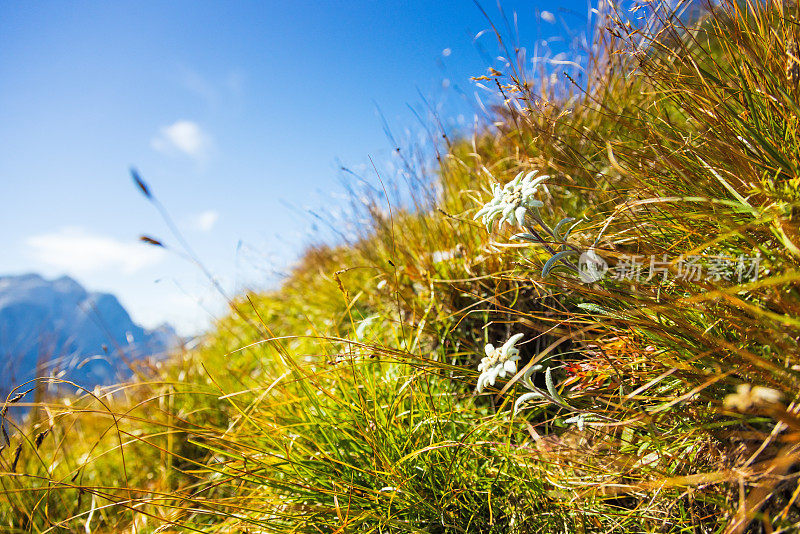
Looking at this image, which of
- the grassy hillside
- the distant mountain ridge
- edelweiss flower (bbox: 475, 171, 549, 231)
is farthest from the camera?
the distant mountain ridge

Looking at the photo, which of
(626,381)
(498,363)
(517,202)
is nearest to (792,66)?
(517,202)

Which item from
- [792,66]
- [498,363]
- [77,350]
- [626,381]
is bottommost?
[626,381]

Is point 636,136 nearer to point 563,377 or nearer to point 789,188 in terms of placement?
point 789,188

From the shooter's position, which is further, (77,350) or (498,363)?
(77,350)

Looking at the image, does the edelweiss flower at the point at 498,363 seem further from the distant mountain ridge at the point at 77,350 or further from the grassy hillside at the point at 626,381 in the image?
the distant mountain ridge at the point at 77,350

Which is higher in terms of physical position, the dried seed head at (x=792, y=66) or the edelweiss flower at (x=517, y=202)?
the edelweiss flower at (x=517, y=202)

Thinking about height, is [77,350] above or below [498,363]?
above

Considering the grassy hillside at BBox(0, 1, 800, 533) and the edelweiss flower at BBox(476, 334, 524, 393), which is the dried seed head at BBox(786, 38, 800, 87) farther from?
the edelweiss flower at BBox(476, 334, 524, 393)

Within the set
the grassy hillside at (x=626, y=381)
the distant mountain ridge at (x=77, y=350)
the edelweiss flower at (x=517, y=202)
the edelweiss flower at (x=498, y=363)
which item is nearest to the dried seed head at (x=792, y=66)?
the grassy hillside at (x=626, y=381)

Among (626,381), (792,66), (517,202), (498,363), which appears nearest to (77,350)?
(498,363)

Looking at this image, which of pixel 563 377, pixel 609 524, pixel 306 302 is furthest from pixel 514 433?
pixel 306 302

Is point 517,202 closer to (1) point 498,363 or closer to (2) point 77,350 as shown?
(1) point 498,363

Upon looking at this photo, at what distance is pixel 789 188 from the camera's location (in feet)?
3.11

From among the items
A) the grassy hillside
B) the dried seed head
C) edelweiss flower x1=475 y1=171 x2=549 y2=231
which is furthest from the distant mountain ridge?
the dried seed head
